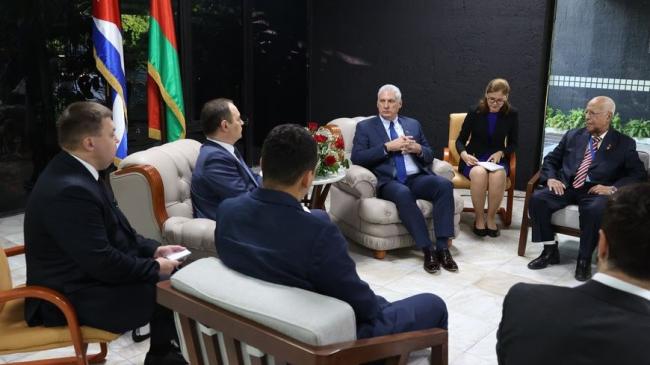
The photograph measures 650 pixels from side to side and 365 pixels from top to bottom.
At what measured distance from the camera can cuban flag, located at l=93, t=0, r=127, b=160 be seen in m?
4.51

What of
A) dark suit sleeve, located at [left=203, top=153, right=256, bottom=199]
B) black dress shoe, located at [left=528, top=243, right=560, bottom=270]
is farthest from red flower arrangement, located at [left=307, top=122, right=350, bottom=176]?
black dress shoe, located at [left=528, top=243, right=560, bottom=270]

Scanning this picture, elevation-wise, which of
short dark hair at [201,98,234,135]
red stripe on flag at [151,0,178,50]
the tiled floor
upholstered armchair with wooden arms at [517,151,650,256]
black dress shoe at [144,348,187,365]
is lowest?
the tiled floor

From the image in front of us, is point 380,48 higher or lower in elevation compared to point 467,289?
higher

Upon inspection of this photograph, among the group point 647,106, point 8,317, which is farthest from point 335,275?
point 647,106

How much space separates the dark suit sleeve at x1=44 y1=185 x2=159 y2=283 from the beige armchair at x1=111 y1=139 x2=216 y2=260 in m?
0.72

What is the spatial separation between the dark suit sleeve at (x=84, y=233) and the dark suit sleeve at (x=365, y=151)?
231 cm

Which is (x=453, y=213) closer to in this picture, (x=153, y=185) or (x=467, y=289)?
(x=467, y=289)

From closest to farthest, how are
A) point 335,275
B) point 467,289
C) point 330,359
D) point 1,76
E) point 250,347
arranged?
point 330,359 < point 250,347 < point 335,275 < point 467,289 < point 1,76

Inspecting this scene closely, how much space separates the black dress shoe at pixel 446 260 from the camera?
3.94 m

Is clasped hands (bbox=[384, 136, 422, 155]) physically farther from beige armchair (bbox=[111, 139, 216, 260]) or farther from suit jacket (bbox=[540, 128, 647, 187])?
beige armchair (bbox=[111, 139, 216, 260])

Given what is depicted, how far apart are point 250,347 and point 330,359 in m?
0.23

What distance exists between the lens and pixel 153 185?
300cm

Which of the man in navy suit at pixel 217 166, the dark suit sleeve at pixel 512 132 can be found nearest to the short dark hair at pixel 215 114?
the man in navy suit at pixel 217 166

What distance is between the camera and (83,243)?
2145 millimetres
